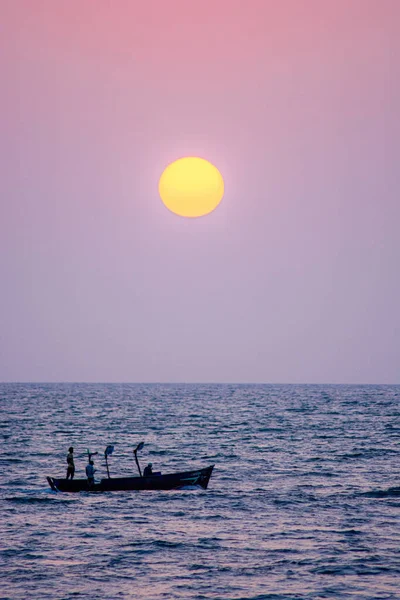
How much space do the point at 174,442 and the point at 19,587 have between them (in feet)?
170

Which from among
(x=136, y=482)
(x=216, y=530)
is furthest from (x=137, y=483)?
(x=216, y=530)

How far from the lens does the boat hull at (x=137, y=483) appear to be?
139 feet

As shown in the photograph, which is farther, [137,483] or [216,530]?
[137,483]

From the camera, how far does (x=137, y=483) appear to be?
42.3 meters

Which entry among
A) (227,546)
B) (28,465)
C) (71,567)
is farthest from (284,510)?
(28,465)

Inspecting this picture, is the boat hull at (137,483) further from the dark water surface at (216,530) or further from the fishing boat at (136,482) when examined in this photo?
the dark water surface at (216,530)

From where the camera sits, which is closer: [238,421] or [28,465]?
[28,465]

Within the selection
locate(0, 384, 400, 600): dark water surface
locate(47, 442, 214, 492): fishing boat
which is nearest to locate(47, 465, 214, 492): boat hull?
locate(47, 442, 214, 492): fishing boat

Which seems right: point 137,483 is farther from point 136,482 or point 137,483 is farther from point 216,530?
point 216,530

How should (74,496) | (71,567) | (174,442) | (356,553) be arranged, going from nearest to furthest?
(71,567) < (356,553) < (74,496) < (174,442)

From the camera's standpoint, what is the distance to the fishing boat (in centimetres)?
4231

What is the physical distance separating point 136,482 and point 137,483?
0.08 m

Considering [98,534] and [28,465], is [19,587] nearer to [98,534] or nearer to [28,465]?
[98,534]

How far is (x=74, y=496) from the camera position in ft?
137
